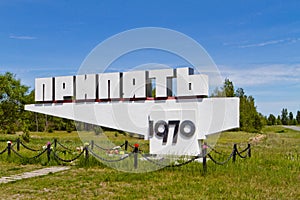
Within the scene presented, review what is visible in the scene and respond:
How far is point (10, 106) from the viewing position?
2153 cm

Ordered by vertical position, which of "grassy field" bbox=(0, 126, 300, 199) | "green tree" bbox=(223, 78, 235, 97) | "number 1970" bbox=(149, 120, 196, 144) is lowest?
"grassy field" bbox=(0, 126, 300, 199)

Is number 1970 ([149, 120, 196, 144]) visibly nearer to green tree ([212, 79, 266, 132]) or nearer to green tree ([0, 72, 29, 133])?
green tree ([0, 72, 29, 133])

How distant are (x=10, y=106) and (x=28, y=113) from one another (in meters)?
3.00

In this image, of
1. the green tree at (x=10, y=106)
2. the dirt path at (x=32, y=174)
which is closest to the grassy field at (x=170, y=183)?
the dirt path at (x=32, y=174)

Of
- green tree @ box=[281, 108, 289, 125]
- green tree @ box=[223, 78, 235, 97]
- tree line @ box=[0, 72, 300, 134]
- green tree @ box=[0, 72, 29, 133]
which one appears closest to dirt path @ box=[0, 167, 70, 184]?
tree line @ box=[0, 72, 300, 134]

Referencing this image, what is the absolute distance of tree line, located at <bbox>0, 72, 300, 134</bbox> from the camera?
2153 centimetres

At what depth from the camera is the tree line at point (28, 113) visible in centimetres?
2153

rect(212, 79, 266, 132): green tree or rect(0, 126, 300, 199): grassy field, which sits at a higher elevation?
rect(212, 79, 266, 132): green tree

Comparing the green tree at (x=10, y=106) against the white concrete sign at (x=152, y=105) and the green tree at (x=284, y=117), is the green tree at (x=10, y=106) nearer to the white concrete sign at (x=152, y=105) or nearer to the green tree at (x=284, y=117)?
the white concrete sign at (x=152, y=105)

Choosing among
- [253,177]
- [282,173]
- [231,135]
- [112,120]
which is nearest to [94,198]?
[253,177]

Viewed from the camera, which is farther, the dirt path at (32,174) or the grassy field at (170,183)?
the dirt path at (32,174)

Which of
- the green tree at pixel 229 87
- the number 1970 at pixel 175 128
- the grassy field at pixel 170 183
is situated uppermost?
the green tree at pixel 229 87

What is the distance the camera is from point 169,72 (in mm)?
12992

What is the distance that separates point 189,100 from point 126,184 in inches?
208
